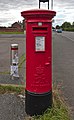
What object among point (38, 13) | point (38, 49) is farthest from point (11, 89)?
point (38, 13)

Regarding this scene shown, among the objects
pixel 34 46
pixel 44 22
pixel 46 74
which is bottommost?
pixel 46 74

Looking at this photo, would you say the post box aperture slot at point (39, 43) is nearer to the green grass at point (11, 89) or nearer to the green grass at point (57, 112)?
the green grass at point (57, 112)

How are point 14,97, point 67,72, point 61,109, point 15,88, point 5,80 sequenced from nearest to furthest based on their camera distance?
point 61,109, point 14,97, point 15,88, point 5,80, point 67,72

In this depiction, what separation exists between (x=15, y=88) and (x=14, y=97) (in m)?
0.53

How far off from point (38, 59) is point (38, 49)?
0.17 m

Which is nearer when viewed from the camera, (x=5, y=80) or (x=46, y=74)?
(x=46, y=74)

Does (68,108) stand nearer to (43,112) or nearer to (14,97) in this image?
(43,112)

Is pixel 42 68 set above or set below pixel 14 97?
above

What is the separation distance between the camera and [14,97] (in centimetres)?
534

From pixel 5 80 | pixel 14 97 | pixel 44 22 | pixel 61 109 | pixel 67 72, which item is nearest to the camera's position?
pixel 44 22

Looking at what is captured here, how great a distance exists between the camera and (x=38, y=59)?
4.29 meters

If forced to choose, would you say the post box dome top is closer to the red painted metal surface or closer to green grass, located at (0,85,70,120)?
the red painted metal surface

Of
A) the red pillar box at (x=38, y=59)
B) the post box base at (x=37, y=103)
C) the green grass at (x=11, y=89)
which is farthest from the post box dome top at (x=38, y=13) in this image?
the green grass at (x=11, y=89)

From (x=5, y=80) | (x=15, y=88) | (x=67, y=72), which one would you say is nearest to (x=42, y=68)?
(x=15, y=88)
